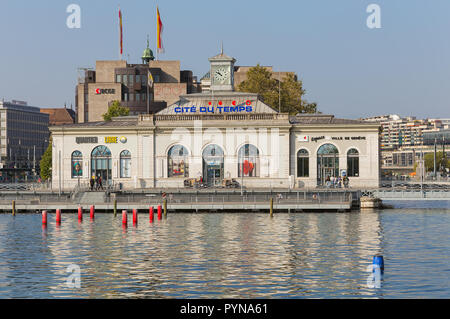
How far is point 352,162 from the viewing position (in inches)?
4793

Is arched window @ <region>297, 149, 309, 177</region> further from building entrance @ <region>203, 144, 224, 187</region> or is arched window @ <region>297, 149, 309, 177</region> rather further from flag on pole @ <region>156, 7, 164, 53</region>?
flag on pole @ <region>156, 7, 164, 53</region>

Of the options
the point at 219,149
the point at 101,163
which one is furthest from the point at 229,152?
the point at 101,163

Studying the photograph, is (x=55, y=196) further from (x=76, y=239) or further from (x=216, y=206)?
(x=76, y=239)

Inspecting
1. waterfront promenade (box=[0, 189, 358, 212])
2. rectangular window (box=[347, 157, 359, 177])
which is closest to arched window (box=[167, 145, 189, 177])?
waterfront promenade (box=[0, 189, 358, 212])

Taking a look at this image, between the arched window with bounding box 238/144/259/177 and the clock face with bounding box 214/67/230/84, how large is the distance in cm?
1842

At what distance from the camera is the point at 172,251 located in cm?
5747

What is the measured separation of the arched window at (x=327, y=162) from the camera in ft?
400

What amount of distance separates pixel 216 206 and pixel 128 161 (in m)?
35.5

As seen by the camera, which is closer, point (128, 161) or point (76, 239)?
point (76, 239)

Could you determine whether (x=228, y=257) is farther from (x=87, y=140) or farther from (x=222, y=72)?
(x=222, y=72)

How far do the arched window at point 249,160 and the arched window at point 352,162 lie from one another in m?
13.8

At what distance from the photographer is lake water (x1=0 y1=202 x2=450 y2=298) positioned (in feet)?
135
